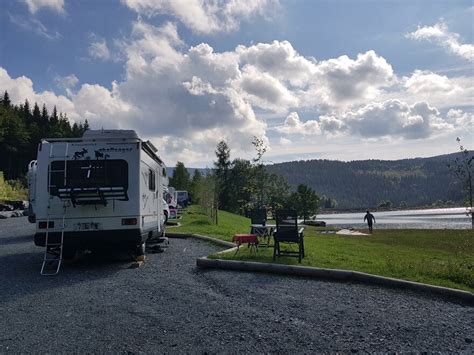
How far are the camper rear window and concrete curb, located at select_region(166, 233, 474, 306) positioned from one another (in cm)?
278

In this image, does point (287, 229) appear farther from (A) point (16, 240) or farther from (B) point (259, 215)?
(A) point (16, 240)

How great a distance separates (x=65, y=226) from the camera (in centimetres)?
977

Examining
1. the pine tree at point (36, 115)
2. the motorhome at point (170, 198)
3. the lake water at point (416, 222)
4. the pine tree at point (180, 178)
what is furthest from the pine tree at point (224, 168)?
the motorhome at point (170, 198)

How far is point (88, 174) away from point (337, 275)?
6.00m

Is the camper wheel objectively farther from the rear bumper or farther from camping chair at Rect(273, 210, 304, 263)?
camping chair at Rect(273, 210, 304, 263)

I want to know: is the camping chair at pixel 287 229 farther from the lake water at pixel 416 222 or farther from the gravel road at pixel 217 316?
the lake water at pixel 416 222

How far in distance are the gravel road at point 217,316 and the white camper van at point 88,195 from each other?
1.03 m

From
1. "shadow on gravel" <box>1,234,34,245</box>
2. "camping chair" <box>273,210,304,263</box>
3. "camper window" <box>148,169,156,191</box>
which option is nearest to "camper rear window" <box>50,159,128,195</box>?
"camper window" <box>148,169,156,191</box>

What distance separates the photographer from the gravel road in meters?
4.89

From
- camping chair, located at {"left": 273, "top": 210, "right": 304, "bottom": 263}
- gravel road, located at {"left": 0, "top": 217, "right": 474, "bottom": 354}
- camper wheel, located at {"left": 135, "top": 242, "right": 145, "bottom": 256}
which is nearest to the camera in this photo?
gravel road, located at {"left": 0, "top": 217, "right": 474, "bottom": 354}

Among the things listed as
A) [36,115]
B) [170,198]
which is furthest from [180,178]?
[170,198]

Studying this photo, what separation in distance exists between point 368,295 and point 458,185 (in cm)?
436

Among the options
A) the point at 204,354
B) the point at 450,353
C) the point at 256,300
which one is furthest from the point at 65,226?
the point at 450,353

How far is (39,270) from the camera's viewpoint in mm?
9859
